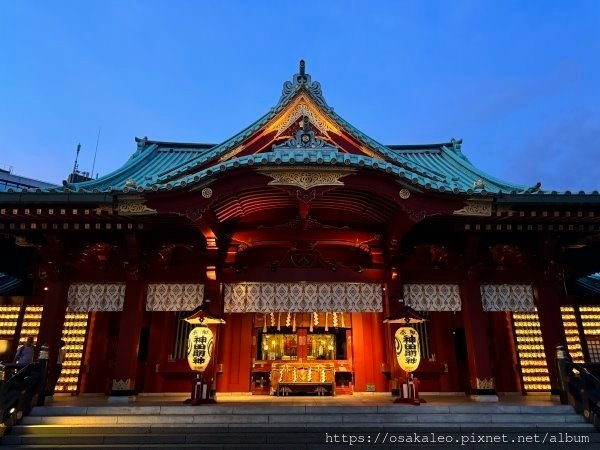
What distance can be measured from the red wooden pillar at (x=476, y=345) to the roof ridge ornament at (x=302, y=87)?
6724 millimetres

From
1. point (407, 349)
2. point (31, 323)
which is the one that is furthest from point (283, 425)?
point (31, 323)

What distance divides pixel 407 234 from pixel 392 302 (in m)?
1.98

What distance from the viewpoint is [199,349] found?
9930mm

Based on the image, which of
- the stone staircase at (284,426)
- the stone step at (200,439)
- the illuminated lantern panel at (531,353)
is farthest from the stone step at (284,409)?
the illuminated lantern panel at (531,353)

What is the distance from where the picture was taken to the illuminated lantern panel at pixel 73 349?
12648 mm

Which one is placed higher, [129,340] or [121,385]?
[129,340]

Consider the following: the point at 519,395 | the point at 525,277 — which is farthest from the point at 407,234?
the point at 519,395

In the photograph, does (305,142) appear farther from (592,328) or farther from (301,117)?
(592,328)

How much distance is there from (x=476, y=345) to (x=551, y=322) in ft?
7.37

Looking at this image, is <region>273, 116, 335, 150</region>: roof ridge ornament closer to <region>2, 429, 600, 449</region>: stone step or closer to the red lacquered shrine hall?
the red lacquered shrine hall

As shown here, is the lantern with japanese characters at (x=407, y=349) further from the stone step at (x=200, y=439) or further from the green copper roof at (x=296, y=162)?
the green copper roof at (x=296, y=162)

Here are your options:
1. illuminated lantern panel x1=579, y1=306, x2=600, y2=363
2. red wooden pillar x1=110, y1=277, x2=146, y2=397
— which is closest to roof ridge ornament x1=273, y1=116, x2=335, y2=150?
red wooden pillar x1=110, y1=277, x2=146, y2=397

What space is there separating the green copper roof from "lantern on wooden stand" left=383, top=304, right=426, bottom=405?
3.28 meters

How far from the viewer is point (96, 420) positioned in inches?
328
